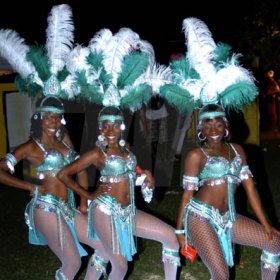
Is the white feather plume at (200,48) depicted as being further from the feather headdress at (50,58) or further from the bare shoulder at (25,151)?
the bare shoulder at (25,151)

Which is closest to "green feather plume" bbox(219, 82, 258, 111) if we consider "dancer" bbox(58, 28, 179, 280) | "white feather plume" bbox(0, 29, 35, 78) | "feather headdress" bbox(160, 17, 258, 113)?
"feather headdress" bbox(160, 17, 258, 113)

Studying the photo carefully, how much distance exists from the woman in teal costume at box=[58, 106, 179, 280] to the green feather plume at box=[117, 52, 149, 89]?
271 mm

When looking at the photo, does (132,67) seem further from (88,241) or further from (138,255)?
(138,255)

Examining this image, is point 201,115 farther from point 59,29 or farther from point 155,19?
point 155,19

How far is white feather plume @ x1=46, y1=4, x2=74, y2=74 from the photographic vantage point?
14.3 ft

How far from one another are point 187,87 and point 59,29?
127 centimetres

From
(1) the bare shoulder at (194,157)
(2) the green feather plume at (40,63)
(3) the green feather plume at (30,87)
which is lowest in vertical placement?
(1) the bare shoulder at (194,157)

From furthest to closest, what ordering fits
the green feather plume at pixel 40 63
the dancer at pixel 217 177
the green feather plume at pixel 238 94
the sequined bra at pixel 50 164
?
the green feather plume at pixel 40 63, the sequined bra at pixel 50 164, the green feather plume at pixel 238 94, the dancer at pixel 217 177

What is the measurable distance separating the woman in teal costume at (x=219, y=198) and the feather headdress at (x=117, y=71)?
0.65 metres

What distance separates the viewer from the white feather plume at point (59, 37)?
4363 mm

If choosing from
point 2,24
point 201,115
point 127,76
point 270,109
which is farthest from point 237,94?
point 270,109

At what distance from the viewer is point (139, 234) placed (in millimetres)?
4129

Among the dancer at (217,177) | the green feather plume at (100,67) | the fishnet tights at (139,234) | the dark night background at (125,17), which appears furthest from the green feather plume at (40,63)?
the dark night background at (125,17)

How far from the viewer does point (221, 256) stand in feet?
12.1
